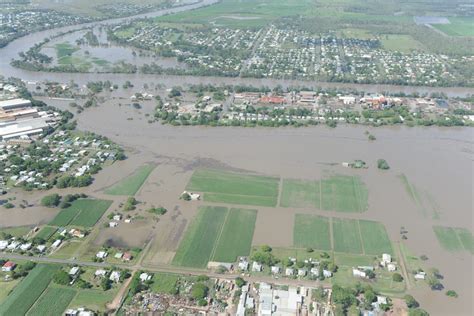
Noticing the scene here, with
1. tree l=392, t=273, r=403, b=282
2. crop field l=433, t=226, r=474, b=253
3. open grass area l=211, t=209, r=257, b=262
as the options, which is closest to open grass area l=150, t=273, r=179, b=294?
open grass area l=211, t=209, r=257, b=262

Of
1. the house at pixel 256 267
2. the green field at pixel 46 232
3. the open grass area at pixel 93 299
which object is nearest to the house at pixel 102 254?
the open grass area at pixel 93 299

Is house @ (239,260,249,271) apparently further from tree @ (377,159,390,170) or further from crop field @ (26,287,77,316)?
tree @ (377,159,390,170)

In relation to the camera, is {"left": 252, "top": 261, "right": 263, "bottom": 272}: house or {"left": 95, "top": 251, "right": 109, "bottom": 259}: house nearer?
{"left": 252, "top": 261, "right": 263, "bottom": 272}: house

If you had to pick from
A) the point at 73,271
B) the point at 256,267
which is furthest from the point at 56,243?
the point at 256,267

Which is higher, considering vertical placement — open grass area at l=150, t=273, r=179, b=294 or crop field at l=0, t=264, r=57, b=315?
crop field at l=0, t=264, r=57, b=315

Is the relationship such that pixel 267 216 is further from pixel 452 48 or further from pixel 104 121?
pixel 452 48

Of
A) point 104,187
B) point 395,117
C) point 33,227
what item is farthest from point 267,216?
point 395,117

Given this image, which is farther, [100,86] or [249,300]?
[100,86]

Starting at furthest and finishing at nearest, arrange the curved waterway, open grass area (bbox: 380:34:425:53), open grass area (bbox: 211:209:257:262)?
open grass area (bbox: 380:34:425:53), the curved waterway, open grass area (bbox: 211:209:257:262)
